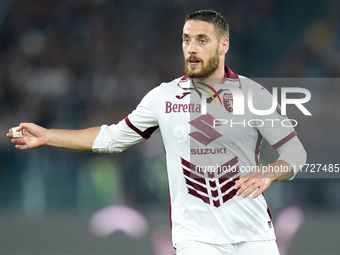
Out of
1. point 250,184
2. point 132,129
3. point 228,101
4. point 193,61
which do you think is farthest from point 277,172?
point 132,129

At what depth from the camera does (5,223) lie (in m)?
7.26

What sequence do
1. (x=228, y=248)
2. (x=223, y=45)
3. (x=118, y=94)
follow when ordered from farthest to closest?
(x=118, y=94), (x=223, y=45), (x=228, y=248)

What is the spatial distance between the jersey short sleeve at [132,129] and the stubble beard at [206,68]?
10.7 inches

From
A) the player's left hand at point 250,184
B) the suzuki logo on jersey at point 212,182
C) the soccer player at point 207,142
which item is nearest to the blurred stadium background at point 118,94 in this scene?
the soccer player at point 207,142

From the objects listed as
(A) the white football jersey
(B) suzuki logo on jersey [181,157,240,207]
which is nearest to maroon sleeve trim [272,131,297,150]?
(A) the white football jersey

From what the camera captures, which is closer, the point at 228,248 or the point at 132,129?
the point at 228,248

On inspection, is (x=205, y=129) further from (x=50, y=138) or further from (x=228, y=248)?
(x=50, y=138)

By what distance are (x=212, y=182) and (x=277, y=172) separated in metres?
0.48

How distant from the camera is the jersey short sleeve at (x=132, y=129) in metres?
3.61

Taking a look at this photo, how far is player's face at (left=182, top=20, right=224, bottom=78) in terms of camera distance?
3531mm

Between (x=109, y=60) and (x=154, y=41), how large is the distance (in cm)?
98

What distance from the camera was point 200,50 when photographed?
11.7 feet

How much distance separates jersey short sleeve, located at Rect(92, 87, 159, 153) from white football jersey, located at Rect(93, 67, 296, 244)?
4cm

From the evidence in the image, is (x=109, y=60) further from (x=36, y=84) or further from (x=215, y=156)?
(x=215, y=156)
